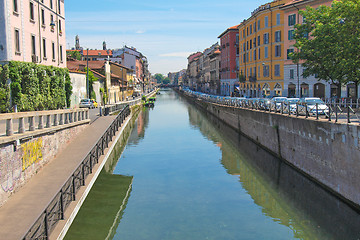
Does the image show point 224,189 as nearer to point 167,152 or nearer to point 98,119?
point 167,152

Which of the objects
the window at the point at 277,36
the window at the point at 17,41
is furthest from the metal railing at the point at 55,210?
the window at the point at 277,36

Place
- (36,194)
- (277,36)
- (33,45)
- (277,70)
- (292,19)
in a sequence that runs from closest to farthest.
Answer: (36,194)
(33,45)
(292,19)
(277,70)
(277,36)

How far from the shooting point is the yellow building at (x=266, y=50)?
57125 mm

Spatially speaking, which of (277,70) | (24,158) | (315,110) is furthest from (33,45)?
(277,70)

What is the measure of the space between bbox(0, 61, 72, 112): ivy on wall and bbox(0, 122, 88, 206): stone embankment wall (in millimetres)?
10282

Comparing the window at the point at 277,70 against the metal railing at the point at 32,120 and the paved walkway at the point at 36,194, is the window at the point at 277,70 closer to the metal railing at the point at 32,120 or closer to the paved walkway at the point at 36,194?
the metal railing at the point at 32,120

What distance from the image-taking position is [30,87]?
99.2ft

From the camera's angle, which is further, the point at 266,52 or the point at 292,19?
the point at 266,52

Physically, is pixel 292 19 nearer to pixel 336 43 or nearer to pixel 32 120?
pixel 336 43

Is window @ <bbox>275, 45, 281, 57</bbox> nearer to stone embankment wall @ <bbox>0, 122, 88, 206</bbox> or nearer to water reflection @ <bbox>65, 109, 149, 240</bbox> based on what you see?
water reflection @ <bbox>65, 109, 149, 240</bbox>

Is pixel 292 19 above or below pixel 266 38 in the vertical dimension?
above

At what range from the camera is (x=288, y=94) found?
5494 cm

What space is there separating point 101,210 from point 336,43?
21938mm

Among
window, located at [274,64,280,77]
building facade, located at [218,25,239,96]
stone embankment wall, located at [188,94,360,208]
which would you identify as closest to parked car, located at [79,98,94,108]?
stone embankment wall, located at [188,94,360,208]
